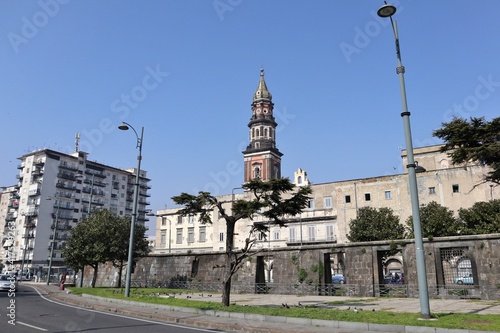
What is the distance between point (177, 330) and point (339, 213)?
47278 mm

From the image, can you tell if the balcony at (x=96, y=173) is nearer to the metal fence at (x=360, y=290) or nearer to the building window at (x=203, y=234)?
the building window at (x=203, y=234)

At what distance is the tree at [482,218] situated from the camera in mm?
36672

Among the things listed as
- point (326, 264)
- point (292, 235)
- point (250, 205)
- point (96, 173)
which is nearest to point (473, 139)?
point (326, 264)

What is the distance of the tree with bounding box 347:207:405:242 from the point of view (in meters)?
44.5

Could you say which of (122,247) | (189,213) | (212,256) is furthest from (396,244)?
(122,247)

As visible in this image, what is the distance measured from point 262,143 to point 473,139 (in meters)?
62.7

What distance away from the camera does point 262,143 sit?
84.5 m

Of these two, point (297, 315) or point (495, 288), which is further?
point (495, 288)

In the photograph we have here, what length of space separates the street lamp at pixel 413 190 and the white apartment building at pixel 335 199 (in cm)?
2606

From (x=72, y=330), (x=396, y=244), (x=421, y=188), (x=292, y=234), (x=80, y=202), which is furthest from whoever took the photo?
(x=80, y=202)

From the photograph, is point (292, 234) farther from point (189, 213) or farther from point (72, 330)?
point (72, 330)

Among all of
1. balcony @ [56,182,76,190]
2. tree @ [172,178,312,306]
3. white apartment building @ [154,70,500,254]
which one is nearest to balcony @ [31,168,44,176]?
balcony @ [56,182,76,190]

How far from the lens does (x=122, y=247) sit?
3656 centimetres

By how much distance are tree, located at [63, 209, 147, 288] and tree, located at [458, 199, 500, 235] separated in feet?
109
